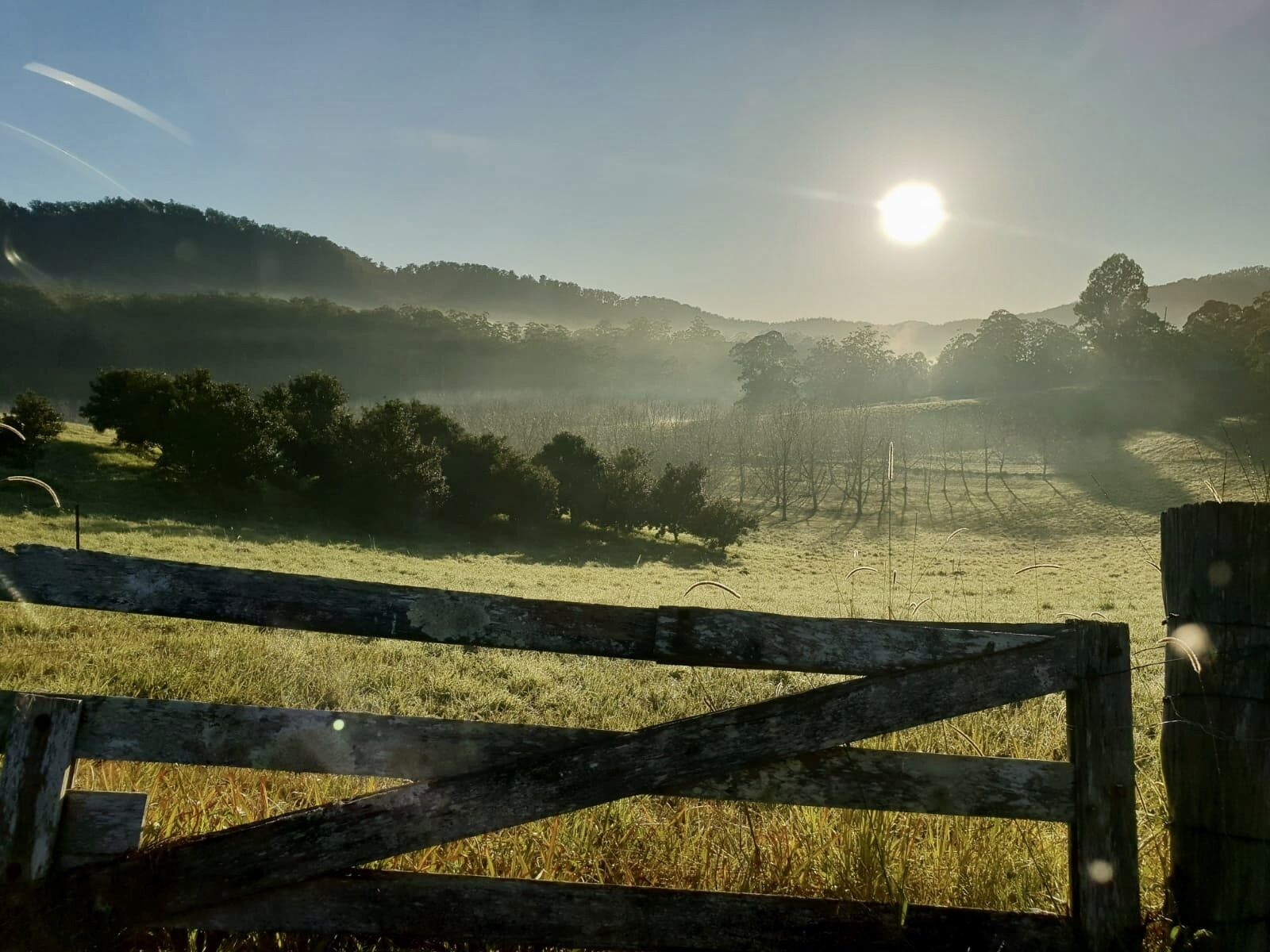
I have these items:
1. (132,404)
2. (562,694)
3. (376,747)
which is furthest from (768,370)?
(376,747)

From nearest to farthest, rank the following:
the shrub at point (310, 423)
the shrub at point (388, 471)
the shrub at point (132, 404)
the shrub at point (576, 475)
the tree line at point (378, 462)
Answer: the tree line at point (378, 462), the shrub at point (132, 404), the shrub at point (388, 471), the shrub at point (310, 423), the shrub at point (576, 475)

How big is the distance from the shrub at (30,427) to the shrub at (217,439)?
12.9 feet

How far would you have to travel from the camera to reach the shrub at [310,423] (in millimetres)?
36531

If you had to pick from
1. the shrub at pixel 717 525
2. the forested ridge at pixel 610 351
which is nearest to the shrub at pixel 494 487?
the shrub at pixel 717 525

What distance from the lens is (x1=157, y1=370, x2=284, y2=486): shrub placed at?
3244 cm

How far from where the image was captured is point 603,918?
254cm

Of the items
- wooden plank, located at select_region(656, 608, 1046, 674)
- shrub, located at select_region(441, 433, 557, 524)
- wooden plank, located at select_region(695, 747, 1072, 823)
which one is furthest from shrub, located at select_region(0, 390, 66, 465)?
wooden plank, located at select_region(695, 747, 1072, 823)

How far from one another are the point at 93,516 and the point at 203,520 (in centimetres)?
385

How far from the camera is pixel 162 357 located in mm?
144250

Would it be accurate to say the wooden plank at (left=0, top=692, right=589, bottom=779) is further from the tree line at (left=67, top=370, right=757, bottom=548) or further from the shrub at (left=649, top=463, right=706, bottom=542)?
the shrub at (left=649, top=463, right=706, bottom=542)

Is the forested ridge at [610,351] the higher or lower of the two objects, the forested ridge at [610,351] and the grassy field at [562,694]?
the higher

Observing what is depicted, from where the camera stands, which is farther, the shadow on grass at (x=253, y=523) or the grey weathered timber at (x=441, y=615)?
the shadow on grass at (x=253, y=523)

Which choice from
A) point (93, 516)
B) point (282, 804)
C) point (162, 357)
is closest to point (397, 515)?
point (93, 516)

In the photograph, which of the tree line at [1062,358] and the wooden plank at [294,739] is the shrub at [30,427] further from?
the tree line at [1062,358]
